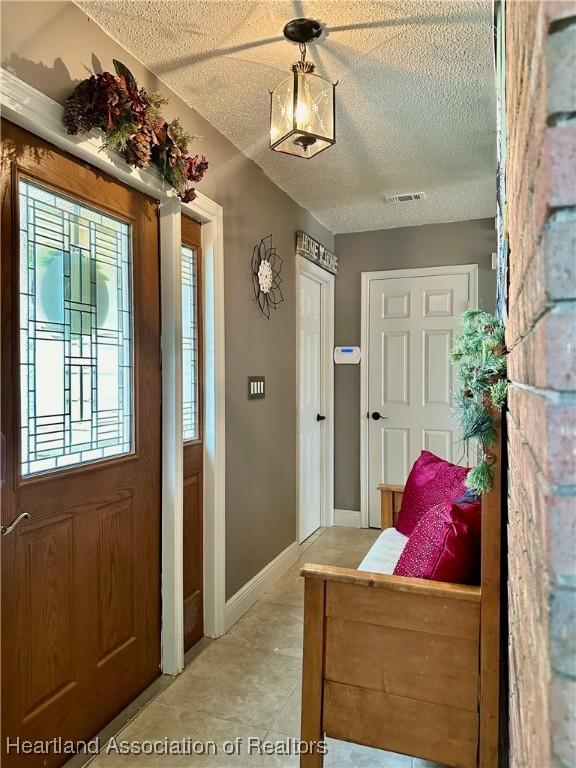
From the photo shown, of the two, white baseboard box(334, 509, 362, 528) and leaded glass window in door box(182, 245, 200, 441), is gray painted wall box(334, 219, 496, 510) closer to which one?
white baseboard box(334, 509, 362, 528)

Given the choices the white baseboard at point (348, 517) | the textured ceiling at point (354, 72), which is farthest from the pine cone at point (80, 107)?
the white baseboard at point (348, 517)

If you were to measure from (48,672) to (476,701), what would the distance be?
1.32 m

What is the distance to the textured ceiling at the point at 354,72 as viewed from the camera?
5.53ft

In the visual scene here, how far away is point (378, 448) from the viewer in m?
4.21

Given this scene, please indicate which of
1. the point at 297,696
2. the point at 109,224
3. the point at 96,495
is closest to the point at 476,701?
the point at 297,696

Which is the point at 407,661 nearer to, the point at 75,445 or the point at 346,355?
the point at 75,445

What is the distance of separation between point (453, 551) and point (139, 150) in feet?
5.59

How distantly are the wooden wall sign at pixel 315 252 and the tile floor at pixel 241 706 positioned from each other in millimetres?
2336

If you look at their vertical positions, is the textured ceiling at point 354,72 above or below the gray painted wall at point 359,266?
above

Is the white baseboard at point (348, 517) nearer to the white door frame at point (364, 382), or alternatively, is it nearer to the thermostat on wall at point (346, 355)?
the white door frame at point (364, 382)

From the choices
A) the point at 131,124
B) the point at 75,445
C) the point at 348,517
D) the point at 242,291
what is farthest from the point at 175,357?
the point at 348,517

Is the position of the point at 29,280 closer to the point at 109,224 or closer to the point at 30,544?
the point at 109,224

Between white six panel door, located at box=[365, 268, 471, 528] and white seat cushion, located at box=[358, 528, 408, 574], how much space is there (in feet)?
5.34

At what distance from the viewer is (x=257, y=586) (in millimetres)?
2900
